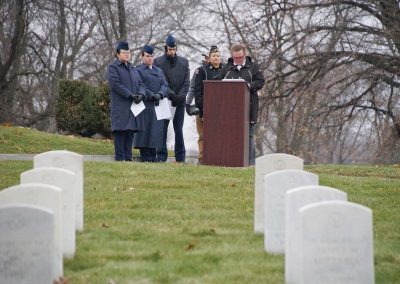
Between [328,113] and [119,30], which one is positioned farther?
[119,30]

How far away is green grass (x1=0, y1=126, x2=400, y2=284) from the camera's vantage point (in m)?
7.64

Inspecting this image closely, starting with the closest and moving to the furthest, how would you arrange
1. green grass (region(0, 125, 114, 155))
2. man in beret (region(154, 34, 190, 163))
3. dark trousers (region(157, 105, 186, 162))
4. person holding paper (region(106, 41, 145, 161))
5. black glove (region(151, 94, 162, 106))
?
1. person holding paper (region(106, 41, 145, 161))
2. black glove (region(151, 94, 162, 106))
3. man in beret (region(154, 34, 190, 163))
4. dark trousers (region(157, 105, 186, 162))
5. green grass (region(0, 125, 114, 155))

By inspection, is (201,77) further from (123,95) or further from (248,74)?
(123,95)

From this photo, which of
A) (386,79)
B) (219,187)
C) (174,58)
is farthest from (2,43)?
(219,187)

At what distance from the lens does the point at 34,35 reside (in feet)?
126

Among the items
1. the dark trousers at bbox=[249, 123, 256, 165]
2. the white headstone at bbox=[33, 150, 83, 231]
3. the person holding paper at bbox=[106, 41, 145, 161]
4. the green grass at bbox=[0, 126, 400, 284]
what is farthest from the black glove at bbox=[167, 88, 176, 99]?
the white headstone at bbox=[33, 150, 83, 231]

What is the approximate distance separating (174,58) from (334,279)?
34.9ft

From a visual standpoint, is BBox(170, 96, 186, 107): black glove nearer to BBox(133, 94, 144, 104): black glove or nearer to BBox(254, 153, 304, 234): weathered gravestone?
BBox(133, 94, 144, 104): black glove

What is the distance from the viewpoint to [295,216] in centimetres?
699

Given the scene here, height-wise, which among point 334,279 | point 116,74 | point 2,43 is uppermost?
point 2,43

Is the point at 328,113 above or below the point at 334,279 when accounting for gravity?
above

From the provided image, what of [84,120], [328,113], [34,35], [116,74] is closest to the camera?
[116,74]

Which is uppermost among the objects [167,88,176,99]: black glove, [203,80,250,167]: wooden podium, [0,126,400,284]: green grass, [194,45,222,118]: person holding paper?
[194,45,222,118]: person holding paper

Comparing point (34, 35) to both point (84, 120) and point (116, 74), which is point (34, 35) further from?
point (116, 74)
